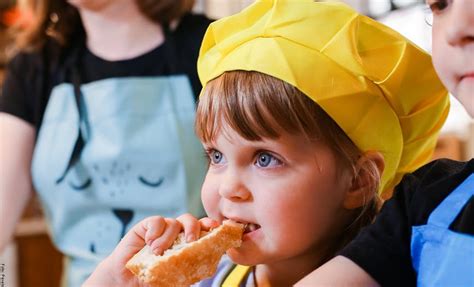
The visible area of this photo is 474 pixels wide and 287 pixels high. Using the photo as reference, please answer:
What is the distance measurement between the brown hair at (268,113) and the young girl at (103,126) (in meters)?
0.37

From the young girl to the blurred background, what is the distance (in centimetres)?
55

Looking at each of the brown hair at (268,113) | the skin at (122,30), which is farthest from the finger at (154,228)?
the skin at (122,30)

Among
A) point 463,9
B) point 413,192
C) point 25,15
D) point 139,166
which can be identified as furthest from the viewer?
point 25,15

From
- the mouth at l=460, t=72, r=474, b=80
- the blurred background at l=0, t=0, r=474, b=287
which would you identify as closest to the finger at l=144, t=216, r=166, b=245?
the mouth at l=460, t=72, r=474, b=80

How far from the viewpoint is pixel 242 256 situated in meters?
0.69

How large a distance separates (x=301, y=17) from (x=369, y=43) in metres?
0.08

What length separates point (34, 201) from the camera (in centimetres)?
212

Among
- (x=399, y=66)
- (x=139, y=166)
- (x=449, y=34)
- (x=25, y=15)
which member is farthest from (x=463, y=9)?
(x=25, y=15)

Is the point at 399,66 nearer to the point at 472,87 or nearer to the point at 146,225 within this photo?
the point at 472,87

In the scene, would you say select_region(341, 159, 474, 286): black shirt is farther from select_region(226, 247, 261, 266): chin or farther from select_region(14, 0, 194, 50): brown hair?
select_region(14, 0, 194, 50): brown hair

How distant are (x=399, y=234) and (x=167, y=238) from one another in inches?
8.9

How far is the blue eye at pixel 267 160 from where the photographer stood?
2.20 feet

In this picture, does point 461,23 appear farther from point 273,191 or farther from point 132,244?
point 132,244

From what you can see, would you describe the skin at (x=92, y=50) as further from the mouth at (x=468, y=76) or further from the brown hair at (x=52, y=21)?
the mouth at (x=468, y=76)
